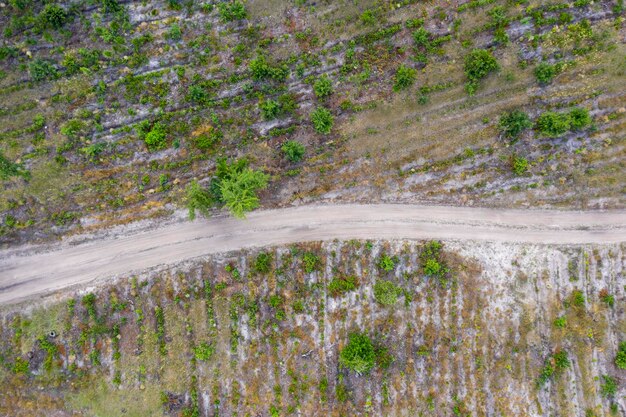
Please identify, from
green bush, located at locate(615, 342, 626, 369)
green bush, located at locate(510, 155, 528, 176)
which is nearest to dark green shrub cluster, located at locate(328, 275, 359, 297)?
green bush, located at locate(510, 155, 528, 176)

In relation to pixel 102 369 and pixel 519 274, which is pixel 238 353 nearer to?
pixel 102 369

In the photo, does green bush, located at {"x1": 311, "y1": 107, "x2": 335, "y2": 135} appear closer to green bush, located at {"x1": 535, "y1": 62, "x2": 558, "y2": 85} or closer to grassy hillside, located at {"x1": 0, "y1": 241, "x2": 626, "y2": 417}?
A: grassy hillside, located at {"x1": 0, "y1": 241, "x2": 626, "y2": 417}

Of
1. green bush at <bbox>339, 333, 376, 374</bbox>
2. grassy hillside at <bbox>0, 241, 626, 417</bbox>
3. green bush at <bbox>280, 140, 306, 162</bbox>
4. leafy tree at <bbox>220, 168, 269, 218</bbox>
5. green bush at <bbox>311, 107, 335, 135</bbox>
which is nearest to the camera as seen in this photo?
leafy tree at <bbox>220, 168, 269, 218</bbox>

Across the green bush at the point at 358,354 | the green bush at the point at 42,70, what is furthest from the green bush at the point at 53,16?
the green bush at the point at 358,354

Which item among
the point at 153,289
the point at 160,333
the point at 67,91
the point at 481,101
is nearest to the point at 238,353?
the point at 160,333

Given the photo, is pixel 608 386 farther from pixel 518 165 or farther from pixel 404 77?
pixel 404 77

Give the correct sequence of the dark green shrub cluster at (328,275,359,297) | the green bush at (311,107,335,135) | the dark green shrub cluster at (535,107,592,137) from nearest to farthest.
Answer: the dark green shrub cluster at (535,107,592,137) → the green bush at (311,107,335,135) → the dark green shrub cluster at (328,275,359,297)

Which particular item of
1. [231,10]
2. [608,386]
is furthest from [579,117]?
[231,10]

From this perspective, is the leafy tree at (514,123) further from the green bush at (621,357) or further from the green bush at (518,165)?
the green bush at (621,357)
